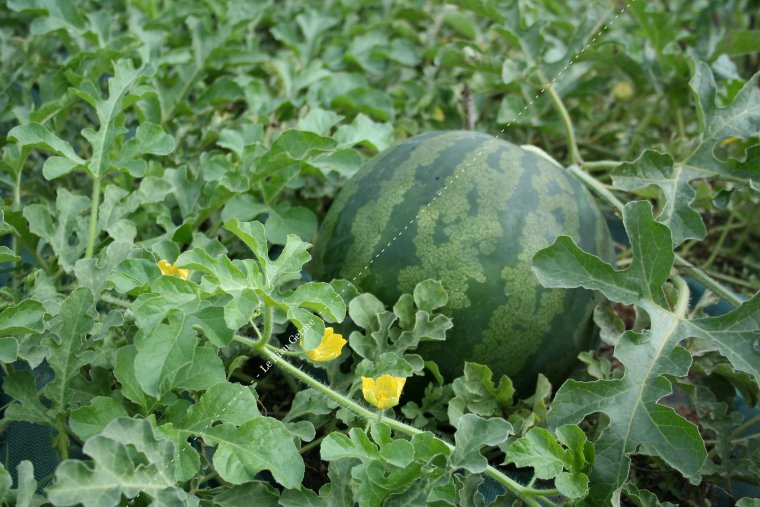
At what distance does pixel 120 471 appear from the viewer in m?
1.17

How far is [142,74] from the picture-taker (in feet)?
6.23

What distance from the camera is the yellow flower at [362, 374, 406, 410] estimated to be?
1.45m

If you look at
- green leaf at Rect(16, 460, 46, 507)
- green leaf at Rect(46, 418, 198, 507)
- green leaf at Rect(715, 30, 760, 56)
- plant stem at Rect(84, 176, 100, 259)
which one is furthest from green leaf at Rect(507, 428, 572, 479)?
green leaf at Rect(715, 30, 760, 56)

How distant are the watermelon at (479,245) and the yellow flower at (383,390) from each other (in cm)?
31

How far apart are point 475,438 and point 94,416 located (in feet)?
2.10

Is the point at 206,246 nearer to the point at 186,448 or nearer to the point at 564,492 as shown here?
the point at 186,448

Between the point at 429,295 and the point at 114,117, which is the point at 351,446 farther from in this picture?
the point at 114,117

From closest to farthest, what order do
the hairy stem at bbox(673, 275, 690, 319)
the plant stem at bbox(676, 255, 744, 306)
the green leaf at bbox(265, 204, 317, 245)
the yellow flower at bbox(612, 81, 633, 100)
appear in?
the hairy stem at bbox(673, 275, 690, 319) < the plant stem at bbox(676, 255, 744, 306) < the green leaf at bbox(265, 204, 317, 245) < the yellow flower at bbox(612, 81, 633, 100)

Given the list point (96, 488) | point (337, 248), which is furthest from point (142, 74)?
point (96, 488)

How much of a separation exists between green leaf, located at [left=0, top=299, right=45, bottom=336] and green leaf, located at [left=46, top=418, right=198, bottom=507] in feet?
0.95

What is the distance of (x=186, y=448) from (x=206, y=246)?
618mm

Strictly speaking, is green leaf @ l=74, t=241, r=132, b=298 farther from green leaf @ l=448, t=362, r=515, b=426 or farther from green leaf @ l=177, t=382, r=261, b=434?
green leaf @ l=448, t=362, r=515, b=426

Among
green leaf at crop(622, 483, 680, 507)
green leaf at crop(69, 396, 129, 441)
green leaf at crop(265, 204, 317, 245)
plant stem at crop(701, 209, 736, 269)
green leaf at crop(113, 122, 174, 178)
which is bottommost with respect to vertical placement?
plant stem at crop(701, 209, 736, 269)

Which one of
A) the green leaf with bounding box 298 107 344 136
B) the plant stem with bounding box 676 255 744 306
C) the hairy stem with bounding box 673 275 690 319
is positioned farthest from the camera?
the green leaf with bounding box 298 107 344 136
